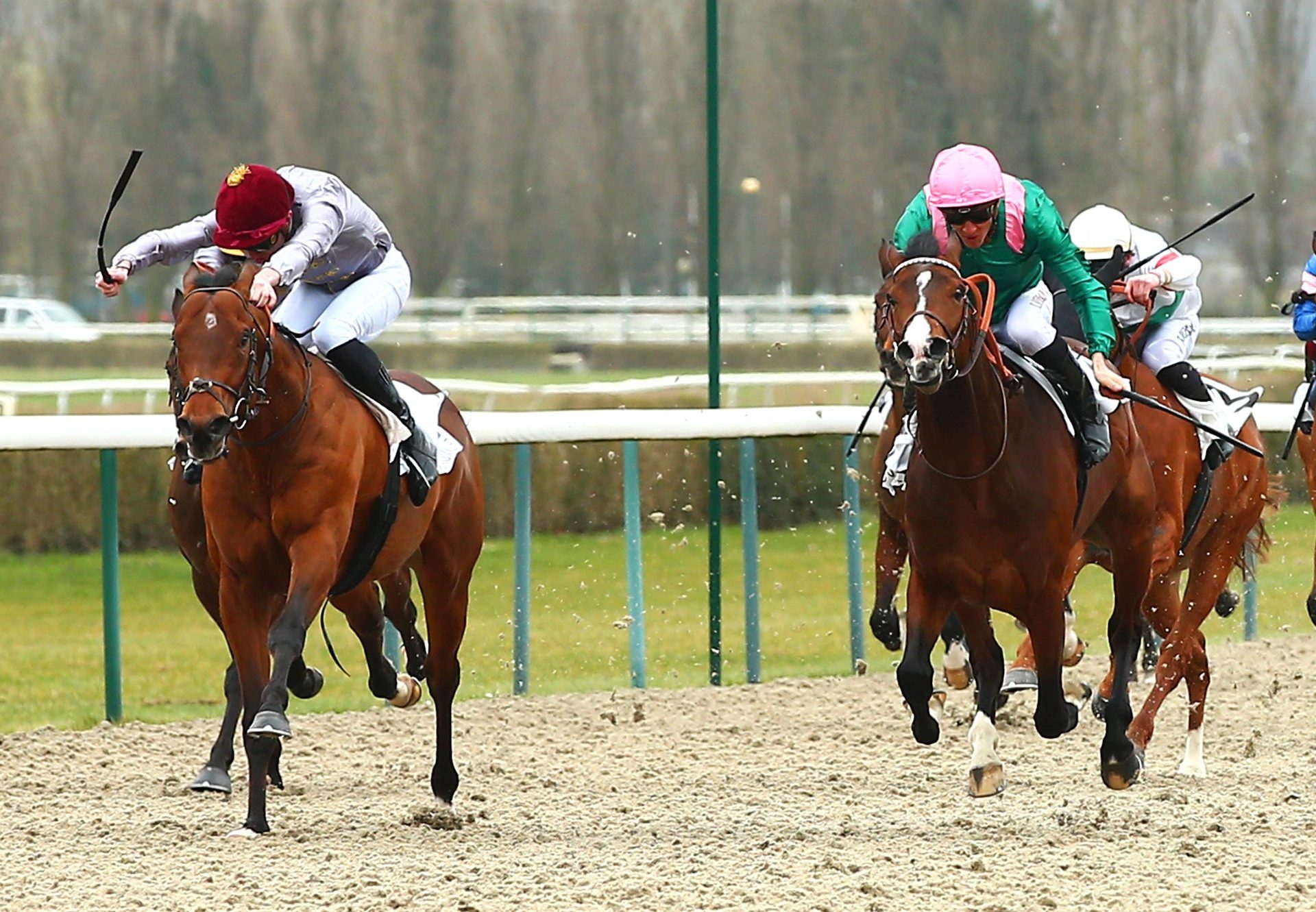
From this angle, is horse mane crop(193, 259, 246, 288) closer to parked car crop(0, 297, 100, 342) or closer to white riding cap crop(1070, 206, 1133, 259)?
white riding cap crop(1070, 206, 1133, 259)

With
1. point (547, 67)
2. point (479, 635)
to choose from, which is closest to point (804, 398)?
point (479, 635)

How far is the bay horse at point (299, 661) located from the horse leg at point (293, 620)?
473 millimetres

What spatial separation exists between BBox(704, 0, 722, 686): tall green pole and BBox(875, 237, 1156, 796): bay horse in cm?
296

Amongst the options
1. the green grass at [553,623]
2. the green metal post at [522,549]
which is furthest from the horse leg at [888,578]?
the green metal post at [522,549]

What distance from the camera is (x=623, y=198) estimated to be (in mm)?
24297

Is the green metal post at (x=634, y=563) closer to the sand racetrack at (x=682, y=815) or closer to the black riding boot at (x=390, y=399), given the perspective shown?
the sand racetrack at (x=682, y=815)

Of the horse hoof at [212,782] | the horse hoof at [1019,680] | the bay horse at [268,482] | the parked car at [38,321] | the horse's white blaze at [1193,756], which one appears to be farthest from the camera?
the parked car at [38,321]

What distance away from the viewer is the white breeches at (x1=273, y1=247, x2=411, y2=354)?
230 inches

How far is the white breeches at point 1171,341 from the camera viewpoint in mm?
7129

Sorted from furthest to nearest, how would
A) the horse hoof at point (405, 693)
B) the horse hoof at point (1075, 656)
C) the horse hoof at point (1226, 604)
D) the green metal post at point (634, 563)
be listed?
the green metal post at point (634, 563), the horse hoof at point (1226, 604), the horse hoof at point (1075, 656), the horse hoof at point (405, 693)

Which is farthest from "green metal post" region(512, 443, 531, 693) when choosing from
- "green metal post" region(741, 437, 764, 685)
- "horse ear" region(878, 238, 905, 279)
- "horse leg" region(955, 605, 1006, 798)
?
"horse ear" region(878, 238, 905, 279)

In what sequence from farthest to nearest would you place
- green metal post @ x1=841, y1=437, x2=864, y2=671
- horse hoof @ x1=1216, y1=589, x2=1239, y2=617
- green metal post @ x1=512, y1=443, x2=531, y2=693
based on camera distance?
green metal post @ x1=841, y1=437, x2=864, y2=671
horse hoof @ x1=1216, y1=589, x2=1239, y2=617
green metal post @ x1=512, y1=443, x2=531, y2=693

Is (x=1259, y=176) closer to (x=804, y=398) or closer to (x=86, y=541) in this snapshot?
(x=804, y=398)

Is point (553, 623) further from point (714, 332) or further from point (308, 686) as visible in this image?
point (308, 686)
